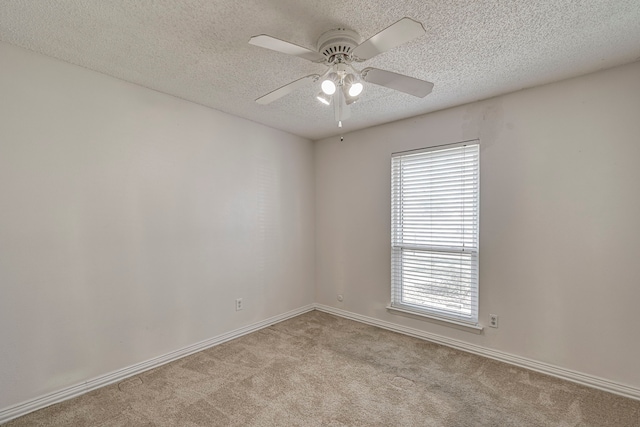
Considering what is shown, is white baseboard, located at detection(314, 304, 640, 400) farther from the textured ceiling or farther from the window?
the textured ceiling

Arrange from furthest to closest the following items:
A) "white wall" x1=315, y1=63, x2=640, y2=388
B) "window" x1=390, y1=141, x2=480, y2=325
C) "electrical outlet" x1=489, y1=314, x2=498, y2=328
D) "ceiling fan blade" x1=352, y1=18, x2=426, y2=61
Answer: "window" x1=390, y1=141, x2=480, y2=325 → "electrical outlet" x1=489, y1=314, x2=498, y2=328 → "white wall" x1=315, y1=63, x2=640, y2=388 → "ceiling fan blade" x1=352, y1=18, x2=426, y2=61

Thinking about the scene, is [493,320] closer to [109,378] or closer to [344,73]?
[344,73]

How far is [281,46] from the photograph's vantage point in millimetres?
1466

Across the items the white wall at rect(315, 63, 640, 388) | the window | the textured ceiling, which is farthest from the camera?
the window

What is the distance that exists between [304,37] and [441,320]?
2.87 m

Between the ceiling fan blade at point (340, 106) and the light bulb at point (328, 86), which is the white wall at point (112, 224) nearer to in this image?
the ceiling fan blade at point (340, 106)

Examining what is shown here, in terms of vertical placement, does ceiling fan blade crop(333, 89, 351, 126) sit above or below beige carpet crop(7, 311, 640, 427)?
above

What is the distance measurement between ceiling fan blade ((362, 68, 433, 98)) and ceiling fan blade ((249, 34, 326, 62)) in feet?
1.01

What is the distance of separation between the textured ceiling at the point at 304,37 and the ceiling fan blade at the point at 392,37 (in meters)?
0.27

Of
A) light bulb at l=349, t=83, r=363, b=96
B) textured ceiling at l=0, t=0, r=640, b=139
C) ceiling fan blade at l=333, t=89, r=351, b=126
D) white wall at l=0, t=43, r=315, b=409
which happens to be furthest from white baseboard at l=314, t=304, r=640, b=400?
light bulb at l=349, t=83, r=363, b=96

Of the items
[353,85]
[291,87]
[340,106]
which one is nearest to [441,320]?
[340,106]

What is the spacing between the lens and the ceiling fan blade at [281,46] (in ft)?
4.49

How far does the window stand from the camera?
288cm

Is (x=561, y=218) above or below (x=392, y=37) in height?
below
